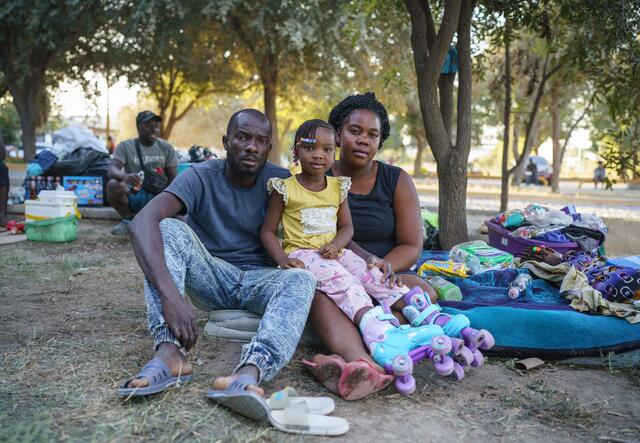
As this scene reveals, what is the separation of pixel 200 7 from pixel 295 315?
1036 centimetres

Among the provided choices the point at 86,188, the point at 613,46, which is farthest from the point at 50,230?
the point at 613,46

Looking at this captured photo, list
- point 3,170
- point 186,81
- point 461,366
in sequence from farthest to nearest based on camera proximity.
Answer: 1. point 186,81
2. point 3,170
3. point 461,366

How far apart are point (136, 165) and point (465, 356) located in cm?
552

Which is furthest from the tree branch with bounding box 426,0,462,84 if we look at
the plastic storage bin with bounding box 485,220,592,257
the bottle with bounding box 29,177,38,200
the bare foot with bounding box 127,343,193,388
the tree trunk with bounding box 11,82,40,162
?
the tree trunk with bounding box 11,82,40,162

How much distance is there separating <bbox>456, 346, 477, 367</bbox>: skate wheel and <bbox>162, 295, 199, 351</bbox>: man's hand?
122cm

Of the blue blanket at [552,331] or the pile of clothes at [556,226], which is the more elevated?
the pile of clothes at [556,226]

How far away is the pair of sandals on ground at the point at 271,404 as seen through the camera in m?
2.18

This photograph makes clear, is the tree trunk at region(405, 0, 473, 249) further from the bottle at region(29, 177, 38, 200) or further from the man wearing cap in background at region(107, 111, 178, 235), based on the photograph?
the bottle at region(29, 177, 38, 200)

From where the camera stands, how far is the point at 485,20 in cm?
636

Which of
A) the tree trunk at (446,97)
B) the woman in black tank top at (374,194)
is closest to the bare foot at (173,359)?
the woman in black tank top at (374,194)

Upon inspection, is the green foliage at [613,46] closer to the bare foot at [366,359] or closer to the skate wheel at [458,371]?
the skate wheel at [458,371]

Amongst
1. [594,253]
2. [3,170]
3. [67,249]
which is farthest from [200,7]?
[594,253]

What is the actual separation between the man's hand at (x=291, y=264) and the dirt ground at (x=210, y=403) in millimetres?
503

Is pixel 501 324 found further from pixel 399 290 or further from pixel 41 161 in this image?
pixel 41 161
